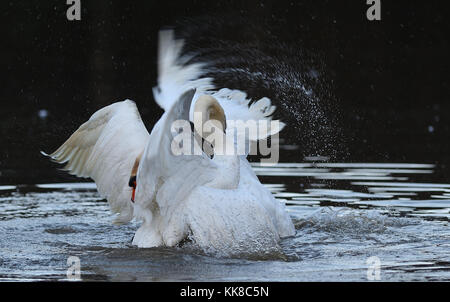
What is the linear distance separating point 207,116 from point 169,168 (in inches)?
35.3

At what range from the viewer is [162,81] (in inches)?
324

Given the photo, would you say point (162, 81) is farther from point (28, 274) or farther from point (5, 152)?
point (5, 152)

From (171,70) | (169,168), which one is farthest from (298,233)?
(171,70)

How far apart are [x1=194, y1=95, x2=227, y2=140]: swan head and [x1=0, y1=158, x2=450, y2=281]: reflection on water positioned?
107 cm

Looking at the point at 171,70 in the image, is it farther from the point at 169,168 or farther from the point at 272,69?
the point at 272,69

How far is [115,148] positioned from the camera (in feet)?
25.4

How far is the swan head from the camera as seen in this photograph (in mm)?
7281

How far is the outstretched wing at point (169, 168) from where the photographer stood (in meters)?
6.19

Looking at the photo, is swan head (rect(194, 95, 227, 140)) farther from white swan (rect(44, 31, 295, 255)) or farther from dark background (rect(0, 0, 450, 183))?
dark background (rect(0, 0, 450, 183))

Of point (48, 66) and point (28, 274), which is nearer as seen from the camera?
point (28, 274)

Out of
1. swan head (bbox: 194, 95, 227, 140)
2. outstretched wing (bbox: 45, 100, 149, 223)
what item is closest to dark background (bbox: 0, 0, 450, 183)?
outstretched wing (bbox: 45, 100, 149, 223)
